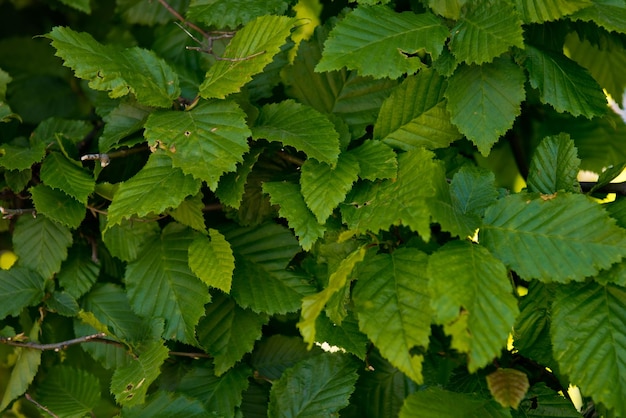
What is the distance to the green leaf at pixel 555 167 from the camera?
1.08 meters

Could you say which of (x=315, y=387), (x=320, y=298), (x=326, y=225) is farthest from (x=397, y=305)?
(x=315, y=387)

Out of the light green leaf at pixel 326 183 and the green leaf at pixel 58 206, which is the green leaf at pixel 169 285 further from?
the light green leaf at pixel 326 183

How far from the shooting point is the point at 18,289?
133cm

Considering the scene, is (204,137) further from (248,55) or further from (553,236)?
(553,236)

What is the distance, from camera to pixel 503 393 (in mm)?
970

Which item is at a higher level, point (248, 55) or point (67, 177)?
point (248, 55)

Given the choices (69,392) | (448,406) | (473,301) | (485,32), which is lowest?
(69,392)

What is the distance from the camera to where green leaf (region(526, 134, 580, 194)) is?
108 centimetres

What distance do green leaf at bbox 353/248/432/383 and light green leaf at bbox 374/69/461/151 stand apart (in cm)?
24

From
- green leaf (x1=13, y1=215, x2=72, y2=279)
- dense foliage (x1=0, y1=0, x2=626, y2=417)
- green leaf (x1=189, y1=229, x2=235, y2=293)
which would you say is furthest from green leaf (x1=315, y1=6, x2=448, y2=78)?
green leaf (x1=13, y1=215, x2=72, y2=279)

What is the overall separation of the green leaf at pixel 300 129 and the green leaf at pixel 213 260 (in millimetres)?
207

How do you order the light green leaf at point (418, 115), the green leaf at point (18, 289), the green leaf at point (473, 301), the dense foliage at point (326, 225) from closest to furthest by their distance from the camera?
the green leaf at point (473, 301), the dense foliage at point (326, 225), the light green leaf at point (418, 115), the green leaf at point (18, 289)

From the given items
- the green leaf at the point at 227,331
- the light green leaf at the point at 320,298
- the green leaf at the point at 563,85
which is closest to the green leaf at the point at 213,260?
the green leaf at the point at 227,331

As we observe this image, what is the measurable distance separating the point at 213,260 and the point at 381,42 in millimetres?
472
